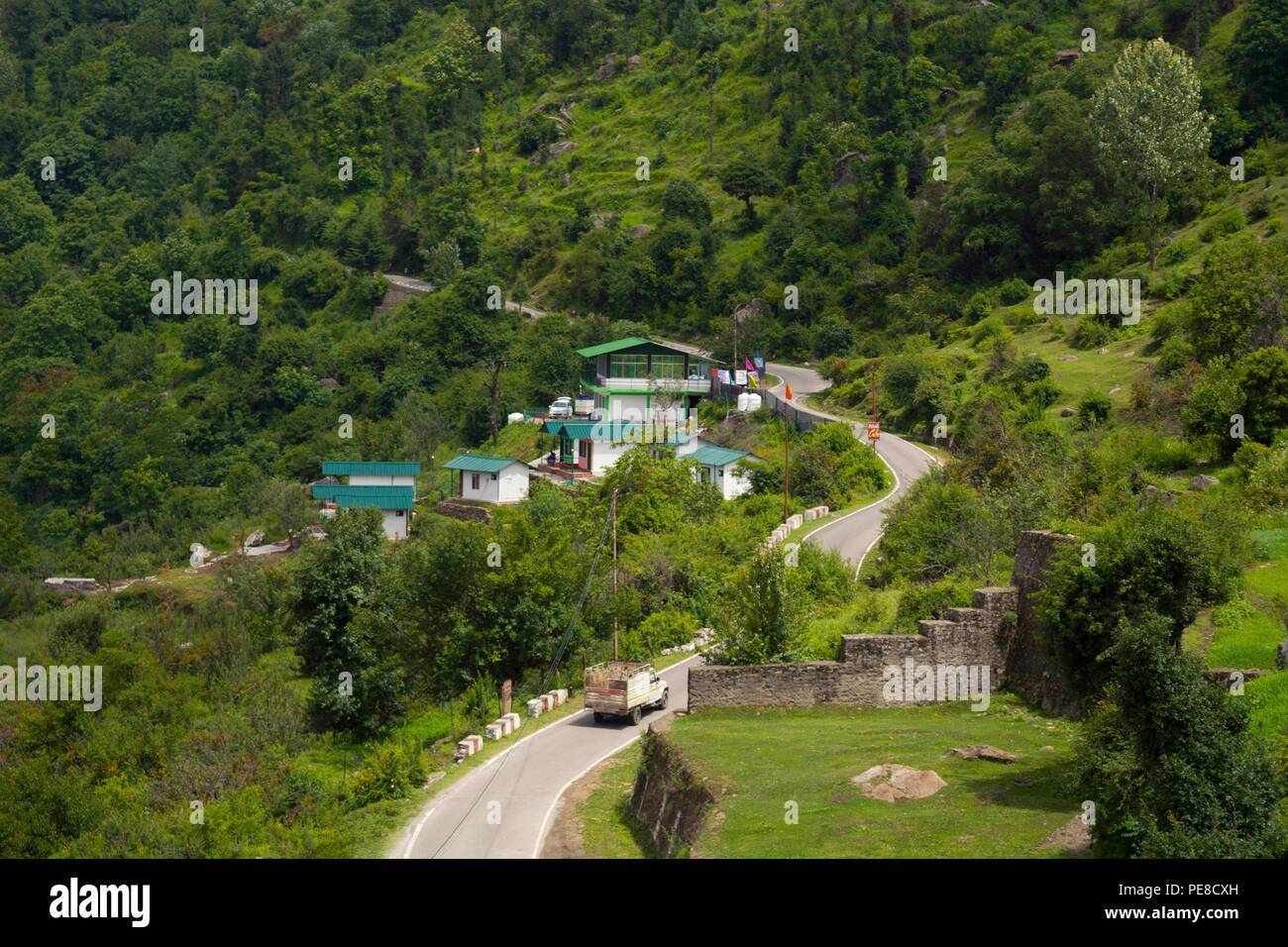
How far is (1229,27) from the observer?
90.4 m

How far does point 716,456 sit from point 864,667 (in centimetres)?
3361

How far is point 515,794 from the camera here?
75.8 feet

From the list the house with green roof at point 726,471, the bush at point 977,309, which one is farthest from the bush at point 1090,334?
the house with green roof at point 726,471

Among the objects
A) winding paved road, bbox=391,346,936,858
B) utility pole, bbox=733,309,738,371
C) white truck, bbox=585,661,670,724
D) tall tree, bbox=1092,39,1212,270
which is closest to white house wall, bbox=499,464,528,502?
utility pole, bbox=733,309,738,371

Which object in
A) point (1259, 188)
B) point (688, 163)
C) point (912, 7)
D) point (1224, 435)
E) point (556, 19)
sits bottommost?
point (1224, 435)

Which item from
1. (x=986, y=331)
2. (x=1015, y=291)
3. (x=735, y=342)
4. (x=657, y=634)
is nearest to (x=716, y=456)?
(x=986, y=331)

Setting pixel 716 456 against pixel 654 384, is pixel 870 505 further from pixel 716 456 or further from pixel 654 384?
pixel 654 384

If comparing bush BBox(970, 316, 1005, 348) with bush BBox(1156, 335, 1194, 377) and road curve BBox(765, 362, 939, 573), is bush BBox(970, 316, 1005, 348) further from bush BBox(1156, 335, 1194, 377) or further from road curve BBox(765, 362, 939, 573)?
bush BBox(1156, 335, 1194, 377)

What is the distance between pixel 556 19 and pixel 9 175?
221 feet

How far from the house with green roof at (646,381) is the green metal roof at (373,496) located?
11.7 m

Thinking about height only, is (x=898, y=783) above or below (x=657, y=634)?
above

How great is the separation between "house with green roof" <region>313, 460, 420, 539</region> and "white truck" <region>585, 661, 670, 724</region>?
38.6 m
